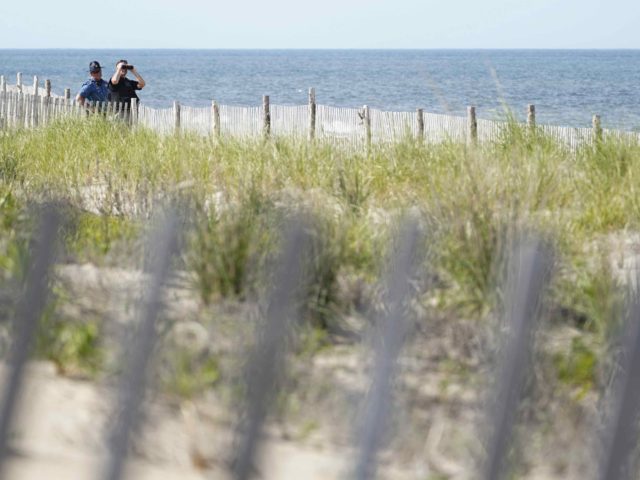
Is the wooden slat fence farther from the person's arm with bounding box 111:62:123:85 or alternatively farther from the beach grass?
the person's arm with bounding box 111:62:123:85

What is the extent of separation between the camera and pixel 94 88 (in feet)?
54.0

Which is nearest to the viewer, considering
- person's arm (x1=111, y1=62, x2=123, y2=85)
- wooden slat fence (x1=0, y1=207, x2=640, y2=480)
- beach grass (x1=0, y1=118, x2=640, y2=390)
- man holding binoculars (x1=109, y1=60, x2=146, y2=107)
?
wooden slat fence (x1=0, y1=207, x2=640, y2=480)

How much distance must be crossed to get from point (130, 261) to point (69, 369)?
2.99 feet

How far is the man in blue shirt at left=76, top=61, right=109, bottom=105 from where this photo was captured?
15959 millimetres

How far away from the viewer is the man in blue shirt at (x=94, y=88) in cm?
1596

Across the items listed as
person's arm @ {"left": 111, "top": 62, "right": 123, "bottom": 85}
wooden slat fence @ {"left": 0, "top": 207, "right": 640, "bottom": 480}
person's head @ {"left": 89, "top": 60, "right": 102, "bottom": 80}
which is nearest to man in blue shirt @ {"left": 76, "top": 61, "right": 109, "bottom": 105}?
person's head @ {"left": 89, "top": 60, "right": 102, "bottom": 80}

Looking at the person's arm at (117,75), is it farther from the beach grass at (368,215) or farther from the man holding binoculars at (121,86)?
the beach grass at (368,215)

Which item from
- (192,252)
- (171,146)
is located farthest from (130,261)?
(171,146)

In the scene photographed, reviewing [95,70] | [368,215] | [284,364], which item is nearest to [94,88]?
[95,70]

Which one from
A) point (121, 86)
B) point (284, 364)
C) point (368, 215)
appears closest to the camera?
point (284, 364)

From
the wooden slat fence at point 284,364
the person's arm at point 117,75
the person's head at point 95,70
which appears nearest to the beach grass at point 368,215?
the wooden slat fence at point 284,364

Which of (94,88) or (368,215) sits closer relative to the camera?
(368,215)

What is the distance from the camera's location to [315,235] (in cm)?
430

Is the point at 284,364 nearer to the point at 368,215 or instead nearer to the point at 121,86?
the point at 368,215
